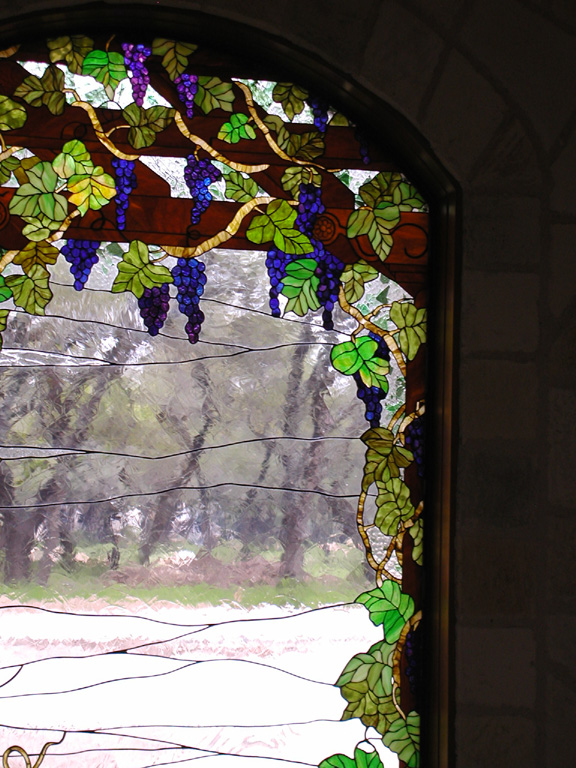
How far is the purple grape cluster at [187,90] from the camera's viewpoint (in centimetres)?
141

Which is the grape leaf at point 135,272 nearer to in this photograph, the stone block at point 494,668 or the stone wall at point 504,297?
the stone wall at point 504,297

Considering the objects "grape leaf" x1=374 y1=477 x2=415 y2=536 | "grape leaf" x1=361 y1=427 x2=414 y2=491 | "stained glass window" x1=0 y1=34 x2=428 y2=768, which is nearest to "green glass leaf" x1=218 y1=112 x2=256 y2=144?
"stained glass window" x1=0 y1=34 x2=428 y2=768

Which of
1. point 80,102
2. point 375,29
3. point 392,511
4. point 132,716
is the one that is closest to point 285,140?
point 375,29

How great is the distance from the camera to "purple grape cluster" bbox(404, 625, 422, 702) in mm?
1394

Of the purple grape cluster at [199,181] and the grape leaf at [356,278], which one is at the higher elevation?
the purple grape cluster at [199,181]

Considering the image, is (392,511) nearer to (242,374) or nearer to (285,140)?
(242,374)

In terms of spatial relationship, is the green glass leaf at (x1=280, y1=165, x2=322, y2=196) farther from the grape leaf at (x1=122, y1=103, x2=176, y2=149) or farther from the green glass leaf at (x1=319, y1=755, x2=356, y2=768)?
the green glass leaf at (x1=319, y1=755, x2=356, y2=768)

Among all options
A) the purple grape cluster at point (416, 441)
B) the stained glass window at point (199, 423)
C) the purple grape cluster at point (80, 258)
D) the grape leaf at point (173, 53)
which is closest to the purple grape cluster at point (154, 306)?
the stained glass window at point (199, 423)

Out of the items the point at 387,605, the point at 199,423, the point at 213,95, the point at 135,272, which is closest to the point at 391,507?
the point at 387,605

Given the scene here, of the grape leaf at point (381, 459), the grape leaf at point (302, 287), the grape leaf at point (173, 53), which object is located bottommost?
the grape leaf at point (381, 459)

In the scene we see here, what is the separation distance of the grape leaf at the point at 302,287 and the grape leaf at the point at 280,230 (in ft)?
0.10

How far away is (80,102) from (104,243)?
314 mm

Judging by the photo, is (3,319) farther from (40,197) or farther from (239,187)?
(239,187)

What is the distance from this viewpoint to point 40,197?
137cm
